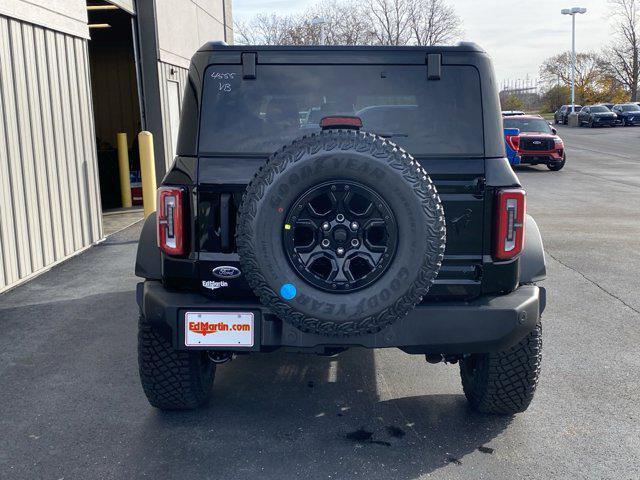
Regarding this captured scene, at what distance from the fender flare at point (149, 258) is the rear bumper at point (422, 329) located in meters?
0.41

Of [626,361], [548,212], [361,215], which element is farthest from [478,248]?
[548,212]

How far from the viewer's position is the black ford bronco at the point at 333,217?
10.4ft

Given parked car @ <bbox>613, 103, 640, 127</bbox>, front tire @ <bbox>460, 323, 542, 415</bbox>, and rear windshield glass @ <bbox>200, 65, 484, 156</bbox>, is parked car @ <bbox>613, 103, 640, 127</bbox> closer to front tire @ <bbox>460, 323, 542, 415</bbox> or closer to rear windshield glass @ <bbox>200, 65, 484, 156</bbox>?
front tire @ <bbox>460, 323, 542, 415</bbox>

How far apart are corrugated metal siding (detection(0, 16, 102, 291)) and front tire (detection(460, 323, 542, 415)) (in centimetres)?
504

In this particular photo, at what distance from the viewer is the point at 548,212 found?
12391 mm

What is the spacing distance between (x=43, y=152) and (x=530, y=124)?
1613cm

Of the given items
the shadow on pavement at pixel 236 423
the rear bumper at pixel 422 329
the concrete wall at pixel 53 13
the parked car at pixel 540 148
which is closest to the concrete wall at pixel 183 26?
the concrete wall at pixel 53 13

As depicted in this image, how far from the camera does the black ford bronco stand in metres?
3.17

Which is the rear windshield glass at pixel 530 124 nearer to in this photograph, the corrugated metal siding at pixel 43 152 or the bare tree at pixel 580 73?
the corrugated metal siding at pixel 43 152

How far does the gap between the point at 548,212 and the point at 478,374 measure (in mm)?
9070

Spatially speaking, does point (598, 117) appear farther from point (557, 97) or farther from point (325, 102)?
point (325, 102)

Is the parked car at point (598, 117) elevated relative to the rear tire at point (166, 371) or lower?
elevated

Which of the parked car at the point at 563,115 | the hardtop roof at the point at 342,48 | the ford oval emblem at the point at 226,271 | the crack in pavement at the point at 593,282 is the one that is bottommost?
the crack in pavement at the point at 593,282

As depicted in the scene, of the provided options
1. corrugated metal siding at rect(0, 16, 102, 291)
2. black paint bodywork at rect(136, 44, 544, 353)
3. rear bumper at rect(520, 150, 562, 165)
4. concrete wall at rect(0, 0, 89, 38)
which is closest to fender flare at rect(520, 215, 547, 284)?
black paint bodywork at rect(136, 44, 544, 353)
